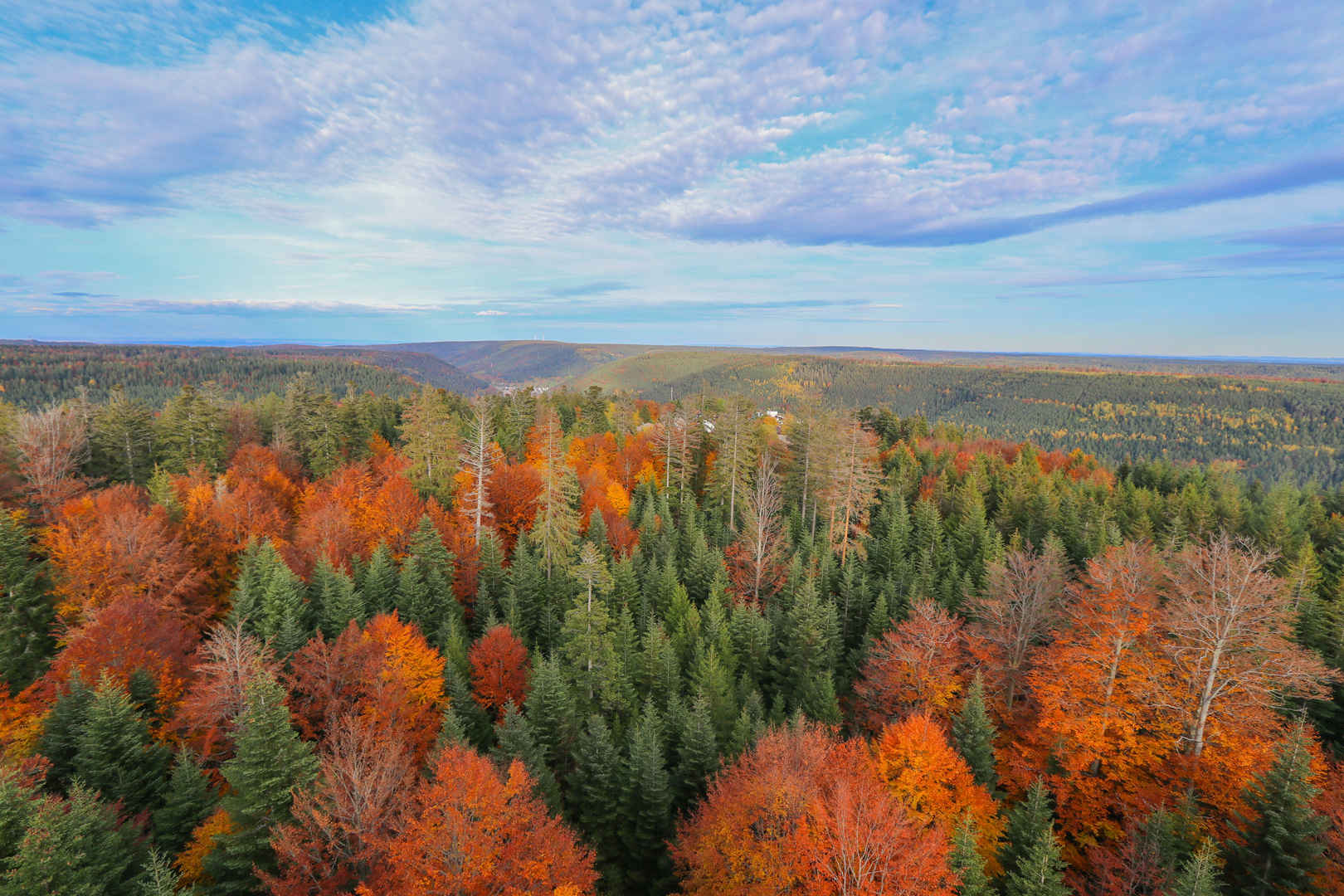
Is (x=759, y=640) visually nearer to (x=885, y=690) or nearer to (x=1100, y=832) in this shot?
(x=885, y=690)

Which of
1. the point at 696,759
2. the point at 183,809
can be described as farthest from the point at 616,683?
the point at 183,809

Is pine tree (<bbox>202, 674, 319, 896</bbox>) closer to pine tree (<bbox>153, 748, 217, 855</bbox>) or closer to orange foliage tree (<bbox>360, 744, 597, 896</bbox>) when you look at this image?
pine tree (<bbox>153, 748, 217, 855</bbox>)

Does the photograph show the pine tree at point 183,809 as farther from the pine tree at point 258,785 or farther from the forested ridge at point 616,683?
the pine tree at point 258,785

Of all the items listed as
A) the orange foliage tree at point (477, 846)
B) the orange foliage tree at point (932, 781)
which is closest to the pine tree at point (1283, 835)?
→ the orange foliage tree at point (932, 781)

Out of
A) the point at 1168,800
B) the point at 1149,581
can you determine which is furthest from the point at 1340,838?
the point at 1149,581

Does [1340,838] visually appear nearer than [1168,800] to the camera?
Yes

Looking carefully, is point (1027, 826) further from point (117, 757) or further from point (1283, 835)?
point (117, 757)
